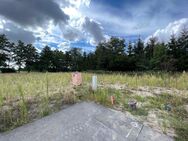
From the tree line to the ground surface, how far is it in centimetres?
2791

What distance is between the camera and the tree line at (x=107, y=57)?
35.3 meters

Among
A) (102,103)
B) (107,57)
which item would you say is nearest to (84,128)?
(102,103)

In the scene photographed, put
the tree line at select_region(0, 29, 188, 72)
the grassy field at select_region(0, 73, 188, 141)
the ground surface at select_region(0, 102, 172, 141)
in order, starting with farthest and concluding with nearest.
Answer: the tree line at select_region(0, 29, 188, 72)
the grassy field at select_region(0, 73, 188, 141)
the ground surface at select_region(0, 102, 172, 141)

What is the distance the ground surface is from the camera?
10.6 ft

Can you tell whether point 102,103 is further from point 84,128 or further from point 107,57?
point 107,57

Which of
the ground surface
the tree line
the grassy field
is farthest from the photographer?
the tree line

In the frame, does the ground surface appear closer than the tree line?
Yes

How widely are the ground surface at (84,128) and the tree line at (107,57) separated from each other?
91.6 feet

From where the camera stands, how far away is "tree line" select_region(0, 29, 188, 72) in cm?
3528

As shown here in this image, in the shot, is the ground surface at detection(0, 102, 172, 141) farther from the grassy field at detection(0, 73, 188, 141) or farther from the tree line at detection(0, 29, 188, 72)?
the tree line at detection(0, 29, 188, 72)

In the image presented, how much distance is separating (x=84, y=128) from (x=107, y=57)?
38.5m

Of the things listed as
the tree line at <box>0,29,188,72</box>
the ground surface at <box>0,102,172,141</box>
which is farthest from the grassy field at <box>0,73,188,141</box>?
the tree line at <box>0,29,188,72</box>

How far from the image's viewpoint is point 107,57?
41.8 m

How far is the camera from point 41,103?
4.49 m
